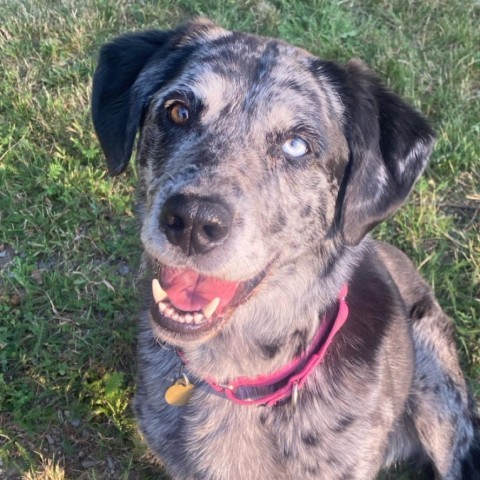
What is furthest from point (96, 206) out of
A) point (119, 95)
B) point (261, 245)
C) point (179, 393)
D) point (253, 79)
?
point (261, 245)

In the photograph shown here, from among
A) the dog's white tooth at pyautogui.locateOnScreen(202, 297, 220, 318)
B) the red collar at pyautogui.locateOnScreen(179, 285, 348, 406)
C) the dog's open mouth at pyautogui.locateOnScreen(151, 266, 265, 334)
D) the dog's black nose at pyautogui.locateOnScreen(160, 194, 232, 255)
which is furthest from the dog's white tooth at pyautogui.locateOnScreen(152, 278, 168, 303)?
the red collar at pyautogui.locateOnScreen(179, 285, 348, 406)

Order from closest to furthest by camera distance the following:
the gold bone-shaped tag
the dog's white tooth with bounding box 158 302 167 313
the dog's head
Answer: the dog's head → the dog's white tooth with bounding box 158 302 167 313 → the gold bone-shaped tag

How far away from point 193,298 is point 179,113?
72 cm

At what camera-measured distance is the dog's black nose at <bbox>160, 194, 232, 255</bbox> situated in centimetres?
232

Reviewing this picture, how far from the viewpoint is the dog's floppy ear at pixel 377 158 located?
2.77 metres

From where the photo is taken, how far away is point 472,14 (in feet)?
19.6

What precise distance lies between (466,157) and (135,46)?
8.86 ft

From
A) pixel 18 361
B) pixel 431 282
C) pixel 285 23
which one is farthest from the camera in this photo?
A: pixel 285 23

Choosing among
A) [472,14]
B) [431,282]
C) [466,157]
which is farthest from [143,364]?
[472,14]

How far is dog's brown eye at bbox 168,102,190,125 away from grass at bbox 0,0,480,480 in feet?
5.45

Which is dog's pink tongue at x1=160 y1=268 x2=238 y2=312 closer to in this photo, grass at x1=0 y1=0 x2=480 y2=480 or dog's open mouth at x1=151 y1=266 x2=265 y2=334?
dog's open mouth at x1=151 y1=266 x2=265 y2=334

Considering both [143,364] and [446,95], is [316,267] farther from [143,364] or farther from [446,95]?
[446,95]

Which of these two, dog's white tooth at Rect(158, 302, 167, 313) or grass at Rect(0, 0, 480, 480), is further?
grass at Rect(0, 0, 480, 480)

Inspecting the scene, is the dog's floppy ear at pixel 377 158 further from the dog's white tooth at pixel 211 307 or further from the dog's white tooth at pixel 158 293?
the dog's white tooth at pixel 158 293
